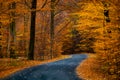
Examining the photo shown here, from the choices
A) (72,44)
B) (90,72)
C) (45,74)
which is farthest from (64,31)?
(45,74)

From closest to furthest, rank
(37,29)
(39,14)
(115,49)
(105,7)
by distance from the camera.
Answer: (115,49)
(105,7)
(37,29)
(39,14)

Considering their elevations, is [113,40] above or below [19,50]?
above

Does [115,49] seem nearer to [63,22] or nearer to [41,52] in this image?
[41,52]

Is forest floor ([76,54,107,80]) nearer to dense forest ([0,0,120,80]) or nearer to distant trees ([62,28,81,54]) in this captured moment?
dense forest ([0,0,120,80])

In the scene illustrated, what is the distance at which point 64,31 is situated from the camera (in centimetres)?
5853

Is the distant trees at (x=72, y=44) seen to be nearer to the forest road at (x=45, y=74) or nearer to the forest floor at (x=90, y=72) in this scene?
the forest floor at (x=90, y=72)

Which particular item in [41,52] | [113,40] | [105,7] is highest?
[105,7]

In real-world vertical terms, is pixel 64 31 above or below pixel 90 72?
above

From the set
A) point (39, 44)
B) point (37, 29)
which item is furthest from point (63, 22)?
point (39, 44)

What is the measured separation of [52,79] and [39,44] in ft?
88.4

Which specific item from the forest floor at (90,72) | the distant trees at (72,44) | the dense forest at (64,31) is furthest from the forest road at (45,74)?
the distant trees at (72,44)

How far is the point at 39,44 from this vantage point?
4338 cm

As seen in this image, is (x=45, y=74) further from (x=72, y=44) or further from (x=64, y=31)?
(x=72, y=44)

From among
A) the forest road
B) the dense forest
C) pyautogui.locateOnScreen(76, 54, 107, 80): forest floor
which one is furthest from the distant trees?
the forest road
